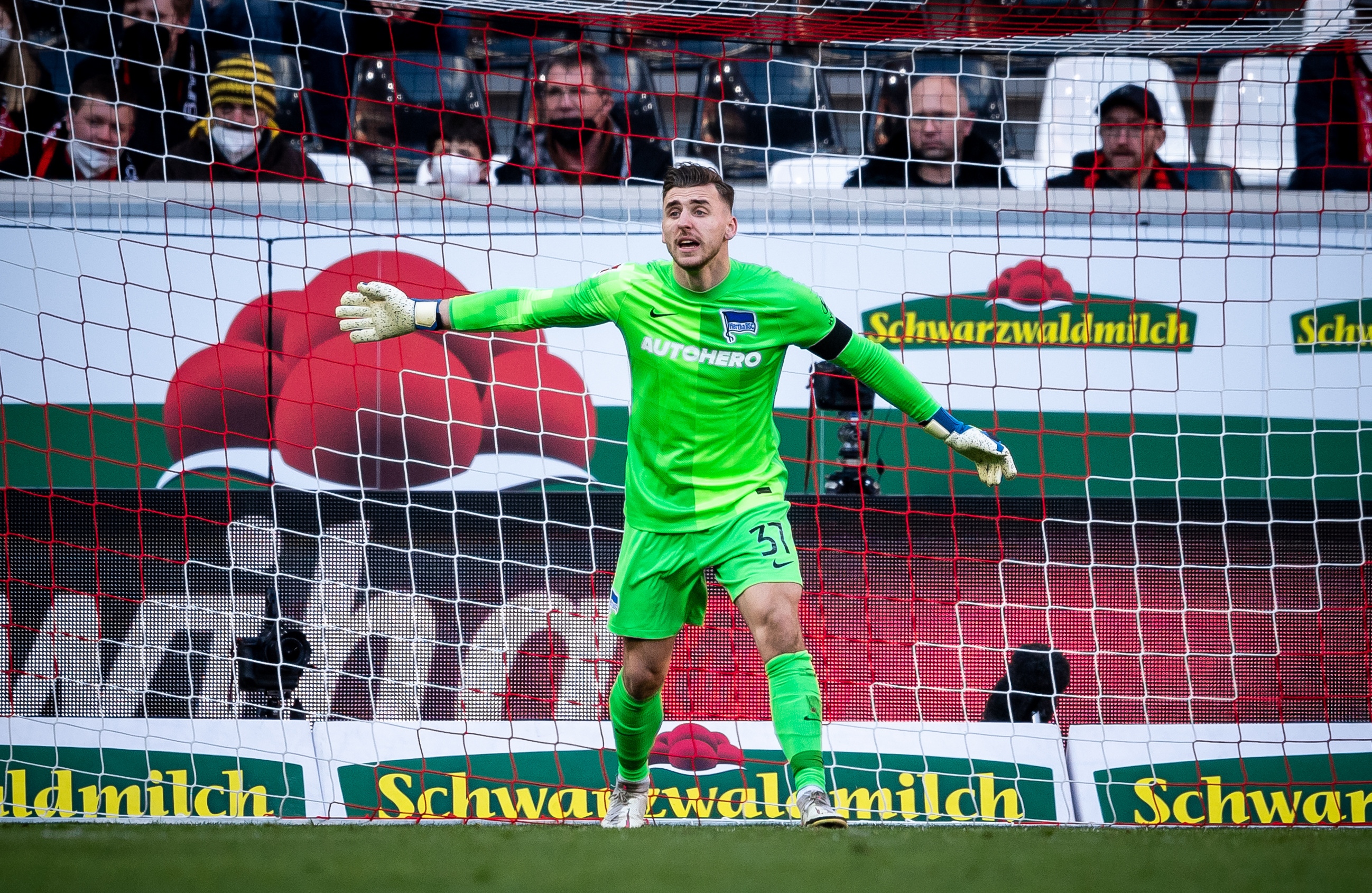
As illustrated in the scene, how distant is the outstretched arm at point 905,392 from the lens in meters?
2.97

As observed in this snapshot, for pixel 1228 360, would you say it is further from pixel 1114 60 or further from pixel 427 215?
pixel 427 215

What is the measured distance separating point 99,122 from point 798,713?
460 cm

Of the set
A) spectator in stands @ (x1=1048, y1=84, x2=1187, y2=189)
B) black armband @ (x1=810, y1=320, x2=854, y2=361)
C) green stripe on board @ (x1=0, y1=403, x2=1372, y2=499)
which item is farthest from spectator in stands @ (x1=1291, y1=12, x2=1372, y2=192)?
black armband @ (x1=810, y1=320, x2=854, y2=361)

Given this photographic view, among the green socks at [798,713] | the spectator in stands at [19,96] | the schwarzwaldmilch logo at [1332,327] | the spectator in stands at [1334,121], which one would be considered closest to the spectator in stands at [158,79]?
the spectator in stands at [19,96]

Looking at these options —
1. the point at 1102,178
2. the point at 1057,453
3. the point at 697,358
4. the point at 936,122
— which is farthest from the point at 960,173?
the point at 697,358

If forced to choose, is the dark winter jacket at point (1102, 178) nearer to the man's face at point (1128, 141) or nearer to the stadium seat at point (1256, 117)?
the man's face at point (1128, 141)

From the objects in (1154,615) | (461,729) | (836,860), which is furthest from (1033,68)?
(836,860)

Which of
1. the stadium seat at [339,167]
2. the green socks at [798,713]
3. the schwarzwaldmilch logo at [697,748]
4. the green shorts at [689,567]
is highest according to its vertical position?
the stadium seat at [339,167]

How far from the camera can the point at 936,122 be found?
555cm

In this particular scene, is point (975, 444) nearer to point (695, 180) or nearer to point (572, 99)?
point (695, 180)

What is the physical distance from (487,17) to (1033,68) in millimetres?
2866

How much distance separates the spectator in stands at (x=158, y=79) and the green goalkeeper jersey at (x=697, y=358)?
343 centimetres

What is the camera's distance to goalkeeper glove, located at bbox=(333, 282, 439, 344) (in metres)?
2.96

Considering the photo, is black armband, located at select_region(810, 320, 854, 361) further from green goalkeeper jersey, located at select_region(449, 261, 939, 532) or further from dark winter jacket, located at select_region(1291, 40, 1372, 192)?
dark winter jacket, located at select_region(1291, 40, 1372, 192)
